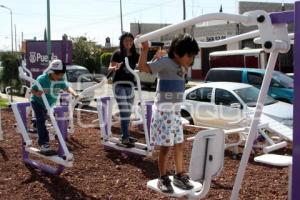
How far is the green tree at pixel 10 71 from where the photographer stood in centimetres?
2066

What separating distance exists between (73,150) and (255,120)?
476cm

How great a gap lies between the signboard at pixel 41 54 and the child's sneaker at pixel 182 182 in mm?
12712

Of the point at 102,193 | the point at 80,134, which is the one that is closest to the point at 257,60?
the point at 80,134

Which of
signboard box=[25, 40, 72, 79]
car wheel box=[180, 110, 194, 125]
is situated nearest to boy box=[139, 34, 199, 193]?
car wheel box=[180, 110, 194, 125]

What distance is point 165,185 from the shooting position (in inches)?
161

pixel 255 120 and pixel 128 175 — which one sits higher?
pixel 255 120

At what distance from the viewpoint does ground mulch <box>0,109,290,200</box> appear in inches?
203

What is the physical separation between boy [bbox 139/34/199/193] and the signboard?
12.3 meters

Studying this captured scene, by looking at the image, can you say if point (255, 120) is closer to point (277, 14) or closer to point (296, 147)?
point (296, 147)

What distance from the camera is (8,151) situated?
294 inches

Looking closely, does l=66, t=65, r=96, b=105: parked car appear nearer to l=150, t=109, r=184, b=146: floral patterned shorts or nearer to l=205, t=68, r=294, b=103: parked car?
l=205, t=68, r=294, b=103: parked car

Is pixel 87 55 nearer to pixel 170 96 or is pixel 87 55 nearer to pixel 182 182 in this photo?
pixel 170 96

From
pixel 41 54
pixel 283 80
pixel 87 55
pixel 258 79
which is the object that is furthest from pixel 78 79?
pixel 87 55

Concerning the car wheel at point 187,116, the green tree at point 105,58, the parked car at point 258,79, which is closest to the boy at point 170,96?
the car wheel at point 187,116
